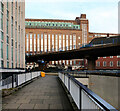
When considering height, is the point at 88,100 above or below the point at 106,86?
above

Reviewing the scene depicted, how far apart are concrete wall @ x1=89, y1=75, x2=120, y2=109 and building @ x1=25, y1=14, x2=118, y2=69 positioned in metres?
57.0

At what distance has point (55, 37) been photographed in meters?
108

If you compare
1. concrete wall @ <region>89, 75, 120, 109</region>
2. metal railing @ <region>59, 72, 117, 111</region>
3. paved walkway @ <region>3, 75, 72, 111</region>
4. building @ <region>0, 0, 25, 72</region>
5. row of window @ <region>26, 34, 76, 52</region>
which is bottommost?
concrete wall @ <region>89, 75, 120, 109</region>

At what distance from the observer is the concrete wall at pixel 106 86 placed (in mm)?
34569

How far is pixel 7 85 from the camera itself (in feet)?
37.0

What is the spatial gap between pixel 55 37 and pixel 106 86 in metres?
72.1

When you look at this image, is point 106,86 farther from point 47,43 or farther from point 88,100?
point 47,43

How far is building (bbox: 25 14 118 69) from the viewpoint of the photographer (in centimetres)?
10644

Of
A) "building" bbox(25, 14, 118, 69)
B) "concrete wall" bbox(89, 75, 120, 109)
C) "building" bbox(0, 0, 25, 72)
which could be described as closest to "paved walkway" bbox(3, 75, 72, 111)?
"building" bbox(0, 0, 25, 72)

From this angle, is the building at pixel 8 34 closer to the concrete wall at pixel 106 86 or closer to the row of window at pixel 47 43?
the concrete wall at pixel 106 86

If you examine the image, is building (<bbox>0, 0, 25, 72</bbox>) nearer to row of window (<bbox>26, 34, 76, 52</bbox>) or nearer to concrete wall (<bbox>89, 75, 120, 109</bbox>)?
concrete wall (<bbox>89, 75, 120, 109</bbox>)

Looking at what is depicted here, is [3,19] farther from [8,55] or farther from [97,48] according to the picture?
[97,48]

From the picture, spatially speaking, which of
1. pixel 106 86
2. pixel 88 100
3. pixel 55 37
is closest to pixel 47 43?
pixel 55 37

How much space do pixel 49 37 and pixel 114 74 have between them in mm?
71104
